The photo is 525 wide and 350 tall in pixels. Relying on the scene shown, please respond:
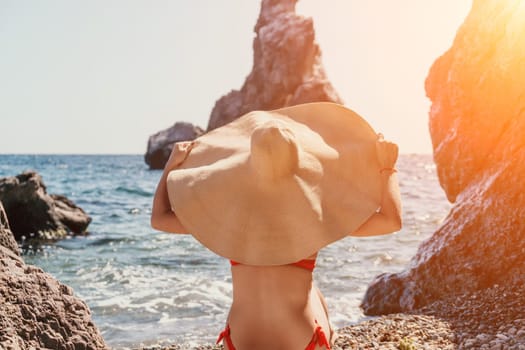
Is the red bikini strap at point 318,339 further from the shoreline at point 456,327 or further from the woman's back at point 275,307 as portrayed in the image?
the shoreline at point 456,327

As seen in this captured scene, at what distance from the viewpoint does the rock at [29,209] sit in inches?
589

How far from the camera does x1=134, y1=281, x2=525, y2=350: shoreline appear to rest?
4.76 m

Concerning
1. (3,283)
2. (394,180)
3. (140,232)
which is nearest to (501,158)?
(394,180)

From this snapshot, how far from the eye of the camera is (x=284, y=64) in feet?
183

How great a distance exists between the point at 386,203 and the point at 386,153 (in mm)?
240

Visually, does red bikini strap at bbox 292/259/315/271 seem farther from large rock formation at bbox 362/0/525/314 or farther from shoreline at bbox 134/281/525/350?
large rock formation at bbox 362/0/525/314

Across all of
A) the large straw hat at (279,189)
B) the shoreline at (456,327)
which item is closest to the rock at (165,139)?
the shoreline at (456,327)

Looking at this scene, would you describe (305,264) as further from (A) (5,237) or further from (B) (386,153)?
(A) (5,237)

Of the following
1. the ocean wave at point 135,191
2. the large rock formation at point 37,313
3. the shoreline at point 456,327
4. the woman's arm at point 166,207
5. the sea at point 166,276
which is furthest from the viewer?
the ocean wave at point 135,191

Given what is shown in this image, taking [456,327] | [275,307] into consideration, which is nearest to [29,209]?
[456,327]

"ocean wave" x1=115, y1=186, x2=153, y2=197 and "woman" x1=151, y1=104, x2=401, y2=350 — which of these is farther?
"ocean wave" x1=115, y1=186, x2=153, y2=197

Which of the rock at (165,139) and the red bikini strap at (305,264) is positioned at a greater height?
the red bikini strap at (305,264)

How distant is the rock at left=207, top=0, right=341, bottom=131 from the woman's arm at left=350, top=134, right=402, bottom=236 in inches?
2005

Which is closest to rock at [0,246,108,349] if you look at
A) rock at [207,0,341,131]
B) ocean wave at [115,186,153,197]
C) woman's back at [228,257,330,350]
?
woman's back at [228,257,330,350]
